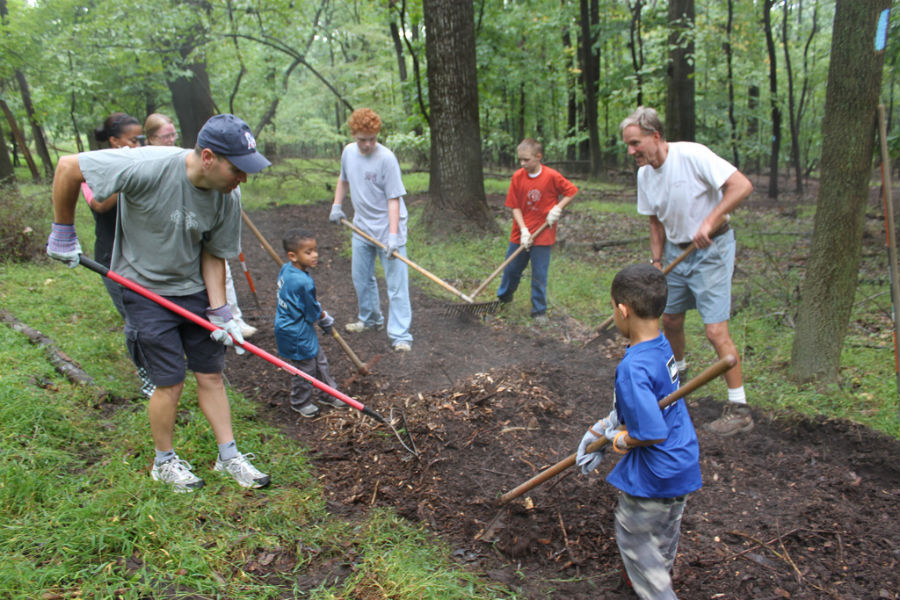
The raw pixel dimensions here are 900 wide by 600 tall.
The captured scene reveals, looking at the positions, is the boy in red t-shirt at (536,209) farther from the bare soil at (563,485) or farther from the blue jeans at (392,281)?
the blue jeans at (392,281)

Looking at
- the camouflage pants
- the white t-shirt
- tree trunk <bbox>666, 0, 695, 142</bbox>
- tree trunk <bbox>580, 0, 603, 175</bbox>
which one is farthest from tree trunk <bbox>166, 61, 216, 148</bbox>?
the camouflage pants

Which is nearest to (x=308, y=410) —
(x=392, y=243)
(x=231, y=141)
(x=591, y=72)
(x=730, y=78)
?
(x=392, y=243)

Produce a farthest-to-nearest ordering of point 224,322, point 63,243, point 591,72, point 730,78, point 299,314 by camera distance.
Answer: point 591,72
point 730,78
point 299,314
point 224,322
point 63,243

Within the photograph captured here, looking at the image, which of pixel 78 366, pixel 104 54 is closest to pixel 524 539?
pixel 78 366

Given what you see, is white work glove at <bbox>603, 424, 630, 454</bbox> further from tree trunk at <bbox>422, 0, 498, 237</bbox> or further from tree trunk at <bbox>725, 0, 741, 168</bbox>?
tree trunk at <bbox>725, 0, 741, 168</bbox>

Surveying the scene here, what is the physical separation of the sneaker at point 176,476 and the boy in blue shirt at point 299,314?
114cm

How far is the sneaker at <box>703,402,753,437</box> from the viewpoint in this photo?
3.72 meters

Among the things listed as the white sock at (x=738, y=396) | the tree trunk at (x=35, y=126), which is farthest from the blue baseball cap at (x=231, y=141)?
the tree trunk at (x=35, y=126)

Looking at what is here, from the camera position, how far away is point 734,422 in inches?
147

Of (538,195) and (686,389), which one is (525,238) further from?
(686,389)

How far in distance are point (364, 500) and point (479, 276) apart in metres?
4.71

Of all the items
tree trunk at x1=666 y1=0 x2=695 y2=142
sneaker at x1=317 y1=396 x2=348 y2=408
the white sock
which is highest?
tree trunk at x1=666 y1=0 x2=695 y2=142

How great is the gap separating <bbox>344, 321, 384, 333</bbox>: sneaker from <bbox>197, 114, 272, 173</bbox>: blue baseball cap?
317 cm

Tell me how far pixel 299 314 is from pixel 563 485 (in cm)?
216
